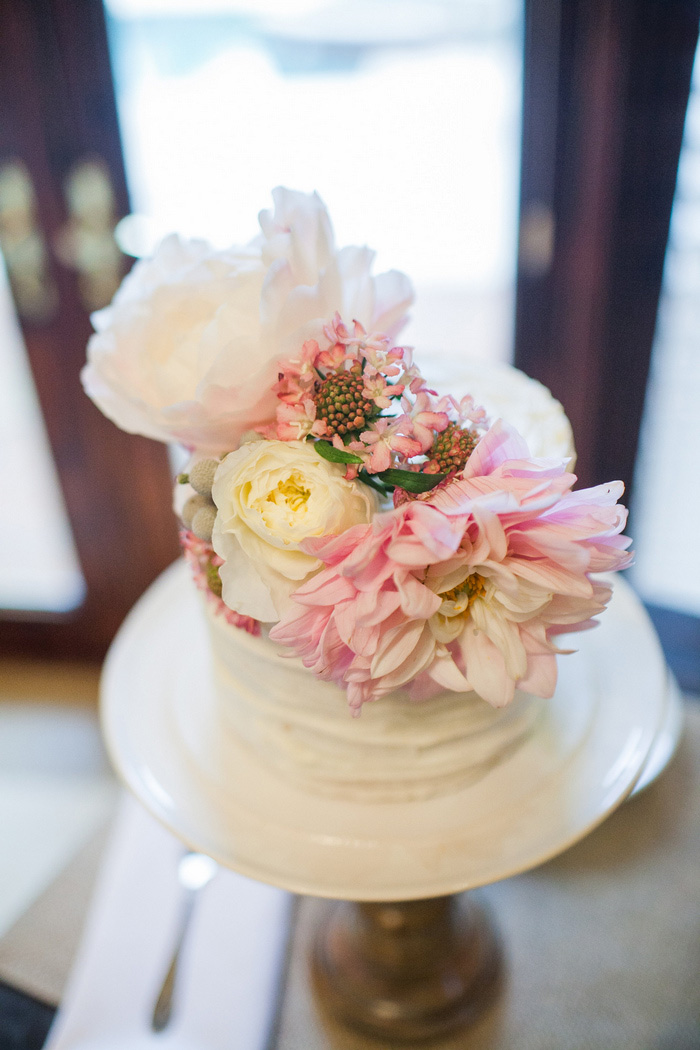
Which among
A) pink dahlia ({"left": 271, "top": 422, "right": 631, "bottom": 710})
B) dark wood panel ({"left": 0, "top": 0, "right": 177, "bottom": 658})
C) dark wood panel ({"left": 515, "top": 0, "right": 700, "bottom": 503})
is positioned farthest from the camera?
dark wood panel ({"left": 0, "top": 0, "right": 177, "bottom": 658})

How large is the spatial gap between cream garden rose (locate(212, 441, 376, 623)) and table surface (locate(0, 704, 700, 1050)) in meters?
0.65

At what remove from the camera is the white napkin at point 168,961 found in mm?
829

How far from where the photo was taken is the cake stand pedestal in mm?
636

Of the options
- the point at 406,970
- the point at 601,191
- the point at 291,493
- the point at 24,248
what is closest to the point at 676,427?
the point at 601,191

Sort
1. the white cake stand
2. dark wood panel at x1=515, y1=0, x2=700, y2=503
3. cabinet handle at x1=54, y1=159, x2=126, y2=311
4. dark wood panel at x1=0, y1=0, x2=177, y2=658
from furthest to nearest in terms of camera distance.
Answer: cabinet handle at x1=54, y1=159, x2=126, y2=311 < dark wood panel at x1=0, y1=0, x2=177, y2=658 < dark wood panel at x1=515, y1=0, x2=700, y2=503 < the white cake stand

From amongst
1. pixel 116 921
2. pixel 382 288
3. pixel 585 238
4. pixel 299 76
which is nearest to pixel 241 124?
pixel 299 76

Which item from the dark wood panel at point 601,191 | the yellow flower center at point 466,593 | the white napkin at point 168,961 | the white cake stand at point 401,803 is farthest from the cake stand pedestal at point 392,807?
the dark wood panel at point 601,191

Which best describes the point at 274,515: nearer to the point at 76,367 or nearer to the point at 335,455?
the point at 335,455

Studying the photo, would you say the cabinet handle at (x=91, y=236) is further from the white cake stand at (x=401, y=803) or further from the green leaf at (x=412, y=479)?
the green leaf at (x=412, y=479)

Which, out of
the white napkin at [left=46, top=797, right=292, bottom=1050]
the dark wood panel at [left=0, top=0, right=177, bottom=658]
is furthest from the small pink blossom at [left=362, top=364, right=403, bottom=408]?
the dark wood panel at [left=0, top=0, right=177, bottom=658]

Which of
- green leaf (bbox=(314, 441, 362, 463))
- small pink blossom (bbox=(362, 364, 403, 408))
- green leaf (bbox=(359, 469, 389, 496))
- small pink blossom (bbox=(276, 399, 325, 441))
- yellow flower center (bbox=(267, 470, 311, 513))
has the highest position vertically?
small pink blossom (bbox=(362, 364, 403, 408))

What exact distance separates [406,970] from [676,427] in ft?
3.37

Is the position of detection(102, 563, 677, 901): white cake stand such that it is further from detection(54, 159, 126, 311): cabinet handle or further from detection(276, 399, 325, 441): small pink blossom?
detection(54, 159, 126, 311): cabinet handle

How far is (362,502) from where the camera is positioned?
547 mm
